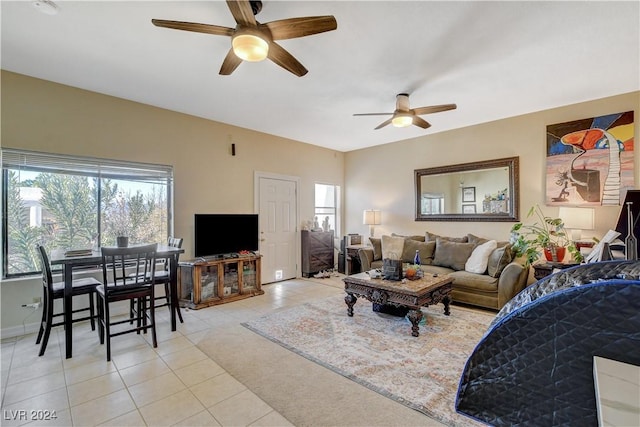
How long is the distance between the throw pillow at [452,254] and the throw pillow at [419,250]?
0.38 feet

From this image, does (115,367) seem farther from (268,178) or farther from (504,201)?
(504,201)

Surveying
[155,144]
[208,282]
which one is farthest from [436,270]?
[155,144]

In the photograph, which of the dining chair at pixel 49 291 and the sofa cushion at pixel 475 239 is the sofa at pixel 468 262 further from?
the dining chair at pixel 49 291

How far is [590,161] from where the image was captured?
12.8 feet

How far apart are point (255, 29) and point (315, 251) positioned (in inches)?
179

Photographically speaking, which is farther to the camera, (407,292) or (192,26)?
(407,292)

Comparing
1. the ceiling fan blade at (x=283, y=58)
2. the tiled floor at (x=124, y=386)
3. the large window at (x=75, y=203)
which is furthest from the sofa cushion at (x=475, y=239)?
the large window at (x=75, y=203)

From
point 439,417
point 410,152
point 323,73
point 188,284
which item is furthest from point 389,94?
point 188,284

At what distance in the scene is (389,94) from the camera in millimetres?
3705

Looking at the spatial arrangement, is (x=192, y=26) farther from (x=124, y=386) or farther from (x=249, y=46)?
(x=124, y=386)

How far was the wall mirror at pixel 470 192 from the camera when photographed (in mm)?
4574

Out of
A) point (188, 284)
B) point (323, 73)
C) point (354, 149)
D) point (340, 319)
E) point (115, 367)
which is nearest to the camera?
point (115, 367)

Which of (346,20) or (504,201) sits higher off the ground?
(346,20)

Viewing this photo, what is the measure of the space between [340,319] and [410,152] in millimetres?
3713
